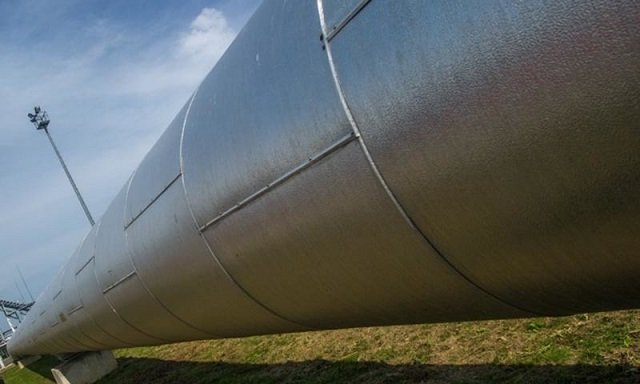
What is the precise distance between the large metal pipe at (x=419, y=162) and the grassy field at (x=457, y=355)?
239 cm

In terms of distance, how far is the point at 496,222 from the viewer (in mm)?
1547

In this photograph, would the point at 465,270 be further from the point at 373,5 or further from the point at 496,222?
the point at 373,5

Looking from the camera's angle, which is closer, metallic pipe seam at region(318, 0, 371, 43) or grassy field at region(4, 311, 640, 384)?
metallic pipe seam at region(318, 0, 371, 43)

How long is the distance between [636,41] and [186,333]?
15.0 feet

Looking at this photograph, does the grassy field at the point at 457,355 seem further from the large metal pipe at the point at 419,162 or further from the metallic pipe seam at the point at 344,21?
the metallic pipe seam at the point at 344,21

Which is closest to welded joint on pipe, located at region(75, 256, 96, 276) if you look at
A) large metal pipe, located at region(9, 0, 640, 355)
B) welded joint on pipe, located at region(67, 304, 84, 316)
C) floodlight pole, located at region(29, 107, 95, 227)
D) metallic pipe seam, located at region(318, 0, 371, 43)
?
welded joint on pipe, located at region(67, 304, 84, 316)

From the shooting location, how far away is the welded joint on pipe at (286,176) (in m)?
1.88

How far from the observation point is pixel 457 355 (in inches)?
222

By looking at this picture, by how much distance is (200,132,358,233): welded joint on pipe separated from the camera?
74.0 inches

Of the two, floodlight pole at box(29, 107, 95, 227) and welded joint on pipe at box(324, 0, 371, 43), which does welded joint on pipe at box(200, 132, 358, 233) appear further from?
floodlight pole at box(29, 107, 95, 227)

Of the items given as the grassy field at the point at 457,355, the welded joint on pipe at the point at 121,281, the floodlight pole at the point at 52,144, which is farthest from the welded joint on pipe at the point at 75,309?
the floodlight pole at the point at 52,144

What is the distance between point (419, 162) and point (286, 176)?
77 centimetres

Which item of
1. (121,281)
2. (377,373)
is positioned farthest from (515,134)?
(377,373)

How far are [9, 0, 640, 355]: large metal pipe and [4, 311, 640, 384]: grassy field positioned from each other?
2.39 m
